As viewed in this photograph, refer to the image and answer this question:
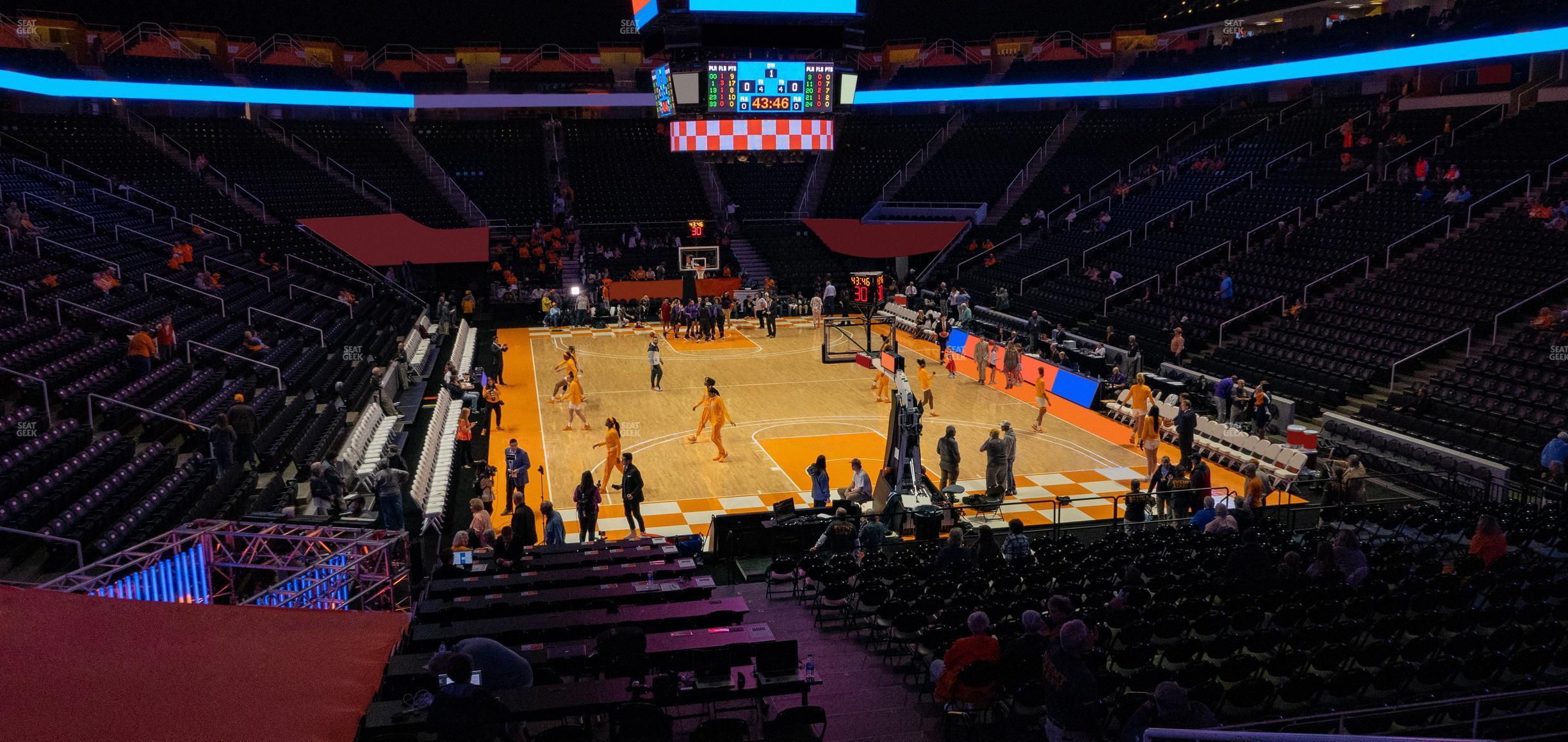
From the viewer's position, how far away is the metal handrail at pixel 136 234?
2437cm

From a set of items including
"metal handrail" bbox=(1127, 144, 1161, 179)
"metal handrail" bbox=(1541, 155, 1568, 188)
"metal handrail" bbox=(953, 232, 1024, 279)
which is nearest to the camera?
"metal handrail" bbox=(1541, 155, 1568, 188)

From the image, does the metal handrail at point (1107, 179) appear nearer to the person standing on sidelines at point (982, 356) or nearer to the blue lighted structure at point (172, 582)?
the person standing on sidelines at point (982, 356)

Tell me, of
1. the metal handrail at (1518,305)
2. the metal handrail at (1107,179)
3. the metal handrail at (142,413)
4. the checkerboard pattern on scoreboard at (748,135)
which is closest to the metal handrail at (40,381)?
the metal handrail at (142,413)

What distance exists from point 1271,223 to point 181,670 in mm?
29719

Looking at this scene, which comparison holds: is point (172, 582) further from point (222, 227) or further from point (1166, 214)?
point (1166, 214)

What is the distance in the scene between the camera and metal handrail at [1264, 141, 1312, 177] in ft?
113

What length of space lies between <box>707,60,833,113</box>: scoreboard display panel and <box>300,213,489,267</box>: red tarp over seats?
18771 millimetres

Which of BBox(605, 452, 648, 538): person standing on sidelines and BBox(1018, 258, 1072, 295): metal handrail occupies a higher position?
BBox(1018, 258, 1072, 295): metal handrail

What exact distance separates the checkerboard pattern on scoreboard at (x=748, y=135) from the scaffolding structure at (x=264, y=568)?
40.4 feet

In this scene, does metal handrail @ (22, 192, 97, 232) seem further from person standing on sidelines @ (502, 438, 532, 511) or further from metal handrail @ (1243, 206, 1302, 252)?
metal handrail @ (1243, 206, 1302, 252)

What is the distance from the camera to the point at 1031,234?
4184cm

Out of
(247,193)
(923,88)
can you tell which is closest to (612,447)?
(247,193)

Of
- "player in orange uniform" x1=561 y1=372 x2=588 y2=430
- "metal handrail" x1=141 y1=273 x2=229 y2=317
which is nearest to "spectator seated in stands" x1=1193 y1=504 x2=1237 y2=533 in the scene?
"player in orange uniform" x1=561 y1=372 x2=588 y2=430

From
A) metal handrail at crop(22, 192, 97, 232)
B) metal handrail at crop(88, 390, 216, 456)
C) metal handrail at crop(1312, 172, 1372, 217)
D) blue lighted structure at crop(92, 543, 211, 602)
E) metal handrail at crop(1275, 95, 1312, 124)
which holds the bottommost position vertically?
blue lighted structure at crop(92, 543, 211, 602)
